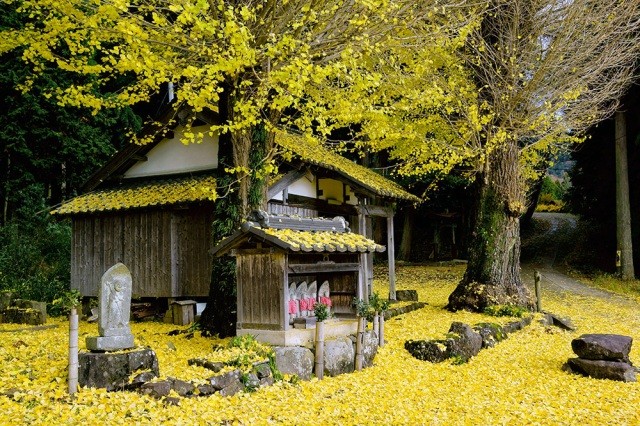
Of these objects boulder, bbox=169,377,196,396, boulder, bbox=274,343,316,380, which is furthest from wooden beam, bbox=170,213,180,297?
boulder, bbox=169,377,196,396

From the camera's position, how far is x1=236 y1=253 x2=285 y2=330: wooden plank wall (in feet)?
26.7

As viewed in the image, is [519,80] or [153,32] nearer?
[153,32]

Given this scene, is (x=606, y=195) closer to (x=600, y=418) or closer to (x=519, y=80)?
(x=519, y=80)

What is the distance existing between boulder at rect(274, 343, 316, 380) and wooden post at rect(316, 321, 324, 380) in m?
0.16

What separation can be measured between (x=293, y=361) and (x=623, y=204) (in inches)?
668

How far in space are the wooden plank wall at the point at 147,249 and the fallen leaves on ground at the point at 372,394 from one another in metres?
1.96

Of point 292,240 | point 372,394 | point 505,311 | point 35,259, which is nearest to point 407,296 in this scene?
point 505,311

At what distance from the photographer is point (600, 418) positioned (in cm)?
681

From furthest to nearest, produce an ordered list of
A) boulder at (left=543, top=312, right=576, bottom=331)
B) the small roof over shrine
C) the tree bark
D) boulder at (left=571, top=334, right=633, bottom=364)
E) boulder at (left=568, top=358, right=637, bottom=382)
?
the tree bark → boulder at (left=543, top=312, right=576, bottom=331) → boulder at (left=571, top=334, right=633, bottom=364) → boulder at (left=568, top=358, right=637, bottom=382) → the small roof over shrine

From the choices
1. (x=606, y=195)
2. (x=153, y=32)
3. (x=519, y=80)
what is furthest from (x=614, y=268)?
(x=153, y=32)

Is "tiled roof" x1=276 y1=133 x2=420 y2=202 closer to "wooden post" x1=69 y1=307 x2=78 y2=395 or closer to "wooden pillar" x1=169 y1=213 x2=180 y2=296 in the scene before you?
"wooden pillar" x1=169 y1=213 x2=180 y2=296

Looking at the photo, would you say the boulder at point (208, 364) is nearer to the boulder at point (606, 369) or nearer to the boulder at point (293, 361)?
the boulder at point (293, 361)

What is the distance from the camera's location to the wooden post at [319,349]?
8.03 m

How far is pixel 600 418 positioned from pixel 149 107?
73.1ft
